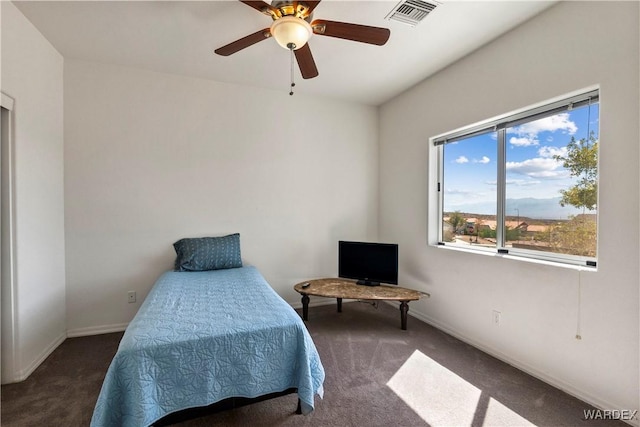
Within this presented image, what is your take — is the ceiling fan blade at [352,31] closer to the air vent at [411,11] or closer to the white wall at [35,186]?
the air vent at [411,11]

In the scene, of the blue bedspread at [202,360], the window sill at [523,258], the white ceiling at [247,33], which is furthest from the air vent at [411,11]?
the blue bedspread at [202,360]

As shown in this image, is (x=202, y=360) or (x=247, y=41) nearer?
(x=202, y=360)

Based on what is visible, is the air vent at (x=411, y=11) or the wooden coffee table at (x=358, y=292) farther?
Answer: the wooden coffee table at (x=358, y=292)

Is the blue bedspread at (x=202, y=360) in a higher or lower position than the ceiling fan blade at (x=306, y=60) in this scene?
lower

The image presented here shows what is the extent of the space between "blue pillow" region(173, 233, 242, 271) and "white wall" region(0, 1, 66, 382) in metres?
0.98

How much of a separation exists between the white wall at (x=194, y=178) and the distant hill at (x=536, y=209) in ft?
5.79

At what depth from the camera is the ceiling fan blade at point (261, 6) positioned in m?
1.53

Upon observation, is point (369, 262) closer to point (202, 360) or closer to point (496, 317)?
point (496, 317)

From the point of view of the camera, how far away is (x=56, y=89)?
2.52 meters

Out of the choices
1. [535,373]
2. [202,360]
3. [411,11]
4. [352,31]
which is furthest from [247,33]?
[535,373]

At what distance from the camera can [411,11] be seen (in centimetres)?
199

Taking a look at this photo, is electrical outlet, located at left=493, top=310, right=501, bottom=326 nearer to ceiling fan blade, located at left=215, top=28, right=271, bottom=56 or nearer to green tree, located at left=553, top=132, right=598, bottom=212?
green tree, located at left=553, top=132, right=598, bottom=212

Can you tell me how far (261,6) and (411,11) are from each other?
109cm

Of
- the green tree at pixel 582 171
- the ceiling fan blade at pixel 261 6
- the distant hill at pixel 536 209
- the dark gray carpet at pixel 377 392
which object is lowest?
the dark gray carpet at pixel 377 392
